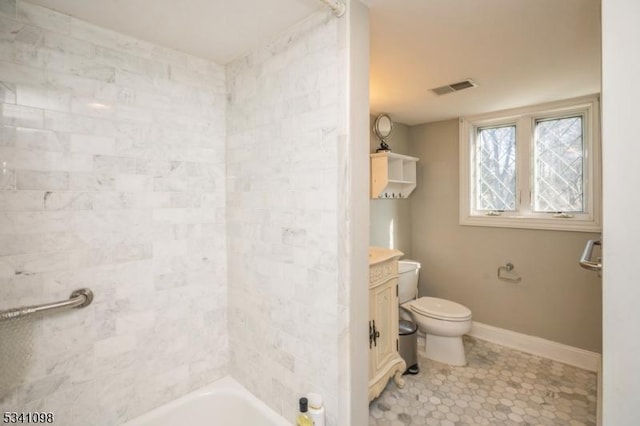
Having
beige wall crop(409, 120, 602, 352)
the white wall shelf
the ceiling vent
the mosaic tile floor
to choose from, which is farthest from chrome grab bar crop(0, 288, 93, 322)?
beige wall crop(409, 120, 602, 352)

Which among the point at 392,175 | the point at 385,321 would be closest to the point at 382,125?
the point at 392,175

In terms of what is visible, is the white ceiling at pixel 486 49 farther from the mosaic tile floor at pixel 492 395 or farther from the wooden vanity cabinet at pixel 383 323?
the mosaic tile floor at pixel 492 395

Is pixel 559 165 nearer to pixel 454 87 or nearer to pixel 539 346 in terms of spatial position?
pixel 454 87

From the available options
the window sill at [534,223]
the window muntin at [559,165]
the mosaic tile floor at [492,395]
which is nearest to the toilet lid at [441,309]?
the mosaic tile floor at [492,395]

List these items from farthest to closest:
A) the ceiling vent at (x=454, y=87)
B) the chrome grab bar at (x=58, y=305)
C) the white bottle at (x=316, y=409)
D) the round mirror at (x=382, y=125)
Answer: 1. the round mirror at (x=382, y=125)
2. the ceiling vent at (x=454, y=87)
3. the white bottle at (x=316, y=409)
4. the chrome grab bar at (x=58, y=305)

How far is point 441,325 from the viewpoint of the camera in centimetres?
246

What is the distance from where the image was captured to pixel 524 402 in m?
2.04

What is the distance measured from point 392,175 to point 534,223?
133 cm

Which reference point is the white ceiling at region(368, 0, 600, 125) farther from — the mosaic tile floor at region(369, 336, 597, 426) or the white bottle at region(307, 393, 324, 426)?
the mosaic tile floor at region(369, 336, 597, 426)

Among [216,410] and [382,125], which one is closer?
[216,410]

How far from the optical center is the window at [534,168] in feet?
8.21

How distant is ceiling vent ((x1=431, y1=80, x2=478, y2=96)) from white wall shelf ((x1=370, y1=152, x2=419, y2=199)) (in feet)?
2.08

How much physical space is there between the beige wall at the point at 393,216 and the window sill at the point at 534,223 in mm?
597

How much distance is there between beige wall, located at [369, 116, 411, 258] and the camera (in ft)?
9.75
